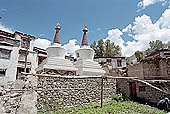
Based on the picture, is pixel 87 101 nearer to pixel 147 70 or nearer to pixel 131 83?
pixel 131 83

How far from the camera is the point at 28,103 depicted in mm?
7262

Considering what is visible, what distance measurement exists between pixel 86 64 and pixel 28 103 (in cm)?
738

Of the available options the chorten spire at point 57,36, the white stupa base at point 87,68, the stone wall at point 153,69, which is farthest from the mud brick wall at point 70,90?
the chorten spire at point 57,36

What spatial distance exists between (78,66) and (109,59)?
60.9 feet

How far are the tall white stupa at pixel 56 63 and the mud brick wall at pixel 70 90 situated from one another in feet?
10.2

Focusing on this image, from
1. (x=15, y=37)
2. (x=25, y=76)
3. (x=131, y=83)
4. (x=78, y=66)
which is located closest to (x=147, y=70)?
(x=131, y=83)

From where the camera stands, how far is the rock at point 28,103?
7000 mm

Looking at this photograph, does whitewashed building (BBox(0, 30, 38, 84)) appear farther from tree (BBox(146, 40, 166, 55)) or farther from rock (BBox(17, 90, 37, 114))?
tree (BBox(146, 40, 166, 55))

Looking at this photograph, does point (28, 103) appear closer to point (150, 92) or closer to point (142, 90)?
point (142, 90)

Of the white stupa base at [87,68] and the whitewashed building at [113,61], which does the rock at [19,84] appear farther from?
the whitewashed building at [113,61]

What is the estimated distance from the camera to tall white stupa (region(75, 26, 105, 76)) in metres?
13.3

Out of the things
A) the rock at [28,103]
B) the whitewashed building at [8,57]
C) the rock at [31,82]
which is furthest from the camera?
the whitewashed building at [8,57]

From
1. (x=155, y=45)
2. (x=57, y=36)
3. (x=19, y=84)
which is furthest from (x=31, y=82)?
(x=155, y=45)

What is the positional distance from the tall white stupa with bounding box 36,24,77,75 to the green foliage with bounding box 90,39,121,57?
21.4 meters
